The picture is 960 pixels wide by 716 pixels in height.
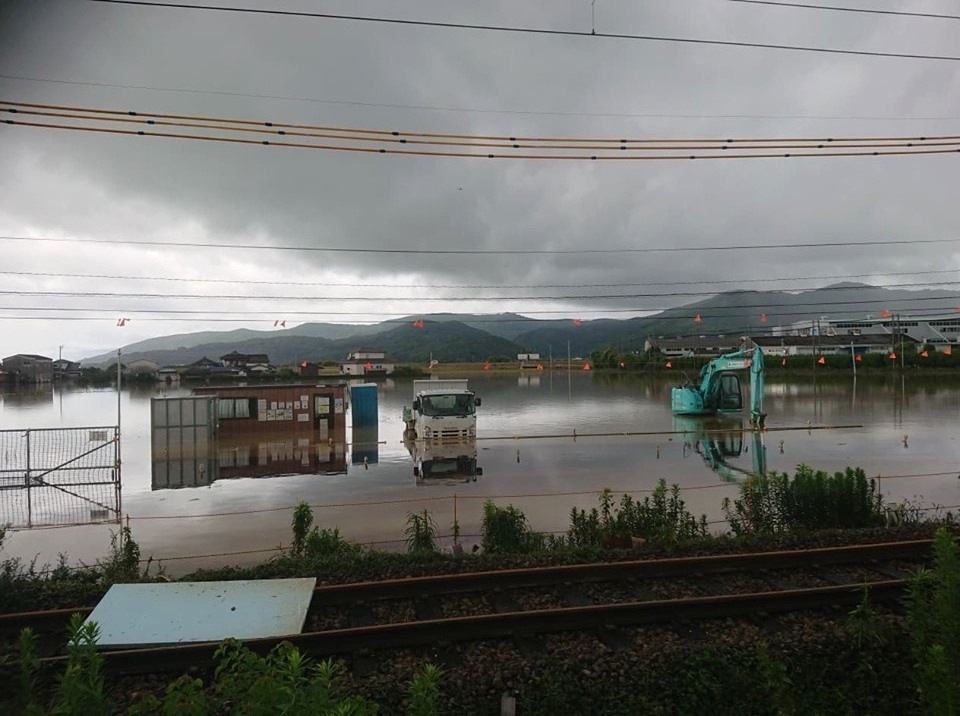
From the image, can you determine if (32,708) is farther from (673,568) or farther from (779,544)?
(779,544)

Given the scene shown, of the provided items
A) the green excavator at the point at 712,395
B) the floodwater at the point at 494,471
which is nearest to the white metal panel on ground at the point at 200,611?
the floodwater at the point at 494,471

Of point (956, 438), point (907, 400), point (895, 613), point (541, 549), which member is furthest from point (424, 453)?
point (907, 400)

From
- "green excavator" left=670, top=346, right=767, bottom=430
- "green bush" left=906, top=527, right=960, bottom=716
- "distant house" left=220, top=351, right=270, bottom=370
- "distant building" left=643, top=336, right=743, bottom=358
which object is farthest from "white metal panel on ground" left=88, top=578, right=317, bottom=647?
"distant building" left=643, top=336, right=743, bottom=358

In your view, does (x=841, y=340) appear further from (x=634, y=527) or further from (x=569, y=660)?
(x=569, y=660)

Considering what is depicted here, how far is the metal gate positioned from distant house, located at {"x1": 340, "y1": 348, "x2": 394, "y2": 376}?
140 ft

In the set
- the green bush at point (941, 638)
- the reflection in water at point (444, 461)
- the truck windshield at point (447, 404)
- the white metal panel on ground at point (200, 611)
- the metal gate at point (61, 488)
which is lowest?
the metal gate at point (61, 488)

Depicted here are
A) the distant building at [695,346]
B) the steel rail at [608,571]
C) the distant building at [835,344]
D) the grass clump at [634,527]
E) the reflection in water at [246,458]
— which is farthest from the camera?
the distant building at [835,344]

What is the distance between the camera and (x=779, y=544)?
916cm

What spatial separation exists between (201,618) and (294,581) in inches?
49.5

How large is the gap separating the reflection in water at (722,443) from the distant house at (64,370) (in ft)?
243

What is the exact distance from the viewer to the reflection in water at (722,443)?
1684 centimetres

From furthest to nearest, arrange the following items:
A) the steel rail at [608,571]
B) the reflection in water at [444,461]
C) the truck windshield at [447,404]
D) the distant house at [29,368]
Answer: the distant house at [29,368]
the truck windshield at [447,404]
the reflection in water at [444,461]
the steel rail at [608,571]

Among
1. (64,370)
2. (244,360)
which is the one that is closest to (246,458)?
(244,360)

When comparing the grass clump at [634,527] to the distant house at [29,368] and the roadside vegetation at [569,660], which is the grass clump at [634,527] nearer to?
the roadside vegetation at [569,660]
